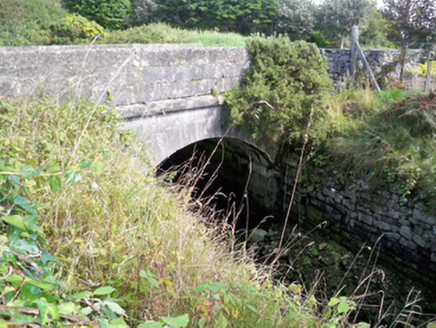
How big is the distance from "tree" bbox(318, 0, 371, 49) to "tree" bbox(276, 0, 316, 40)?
597mm

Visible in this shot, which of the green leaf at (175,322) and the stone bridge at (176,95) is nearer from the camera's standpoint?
the green leaf at (175,322)

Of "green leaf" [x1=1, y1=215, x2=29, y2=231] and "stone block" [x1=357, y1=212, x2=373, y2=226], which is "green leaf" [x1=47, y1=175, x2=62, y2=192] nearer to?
"green leaf" [x1=1, y1=215, x2=29, y2=231]

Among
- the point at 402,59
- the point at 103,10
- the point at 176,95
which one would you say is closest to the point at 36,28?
the point at 103,10

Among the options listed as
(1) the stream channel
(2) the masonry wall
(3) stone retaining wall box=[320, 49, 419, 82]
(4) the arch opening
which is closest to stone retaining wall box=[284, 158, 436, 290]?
(1) the stream channel

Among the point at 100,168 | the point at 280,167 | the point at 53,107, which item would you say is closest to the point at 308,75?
the point at 280,167

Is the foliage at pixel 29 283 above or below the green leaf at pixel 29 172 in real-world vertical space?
below

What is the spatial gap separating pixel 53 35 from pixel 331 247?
9.20 meters

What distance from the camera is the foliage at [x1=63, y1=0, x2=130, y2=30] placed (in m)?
16.5

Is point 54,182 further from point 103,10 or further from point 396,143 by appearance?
point 103,10

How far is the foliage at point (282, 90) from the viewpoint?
6730mm

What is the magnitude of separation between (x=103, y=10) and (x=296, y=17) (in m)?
8.76

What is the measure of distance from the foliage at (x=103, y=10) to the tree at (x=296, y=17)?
7.38 meters

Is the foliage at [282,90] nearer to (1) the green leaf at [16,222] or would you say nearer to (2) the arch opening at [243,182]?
(2) the arch opening at [243,182]

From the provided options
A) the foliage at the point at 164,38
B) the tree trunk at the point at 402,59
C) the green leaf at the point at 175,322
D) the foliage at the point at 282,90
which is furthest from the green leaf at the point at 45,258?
the tree trunk at the point at 402,59
